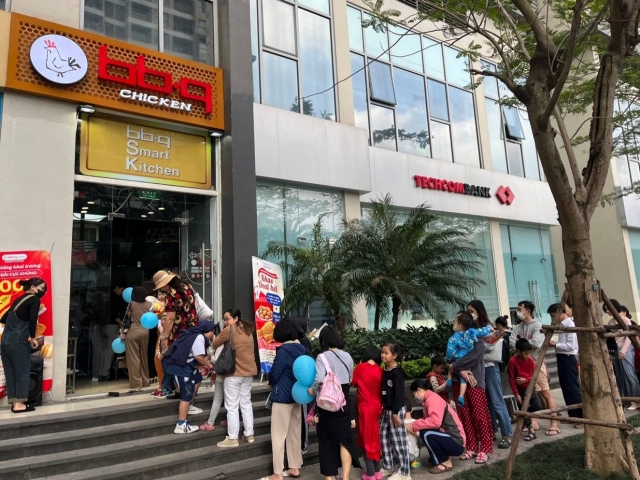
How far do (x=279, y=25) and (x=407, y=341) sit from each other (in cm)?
797

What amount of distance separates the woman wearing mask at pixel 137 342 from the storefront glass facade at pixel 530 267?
1232 cm

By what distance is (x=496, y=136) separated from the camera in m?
16.8

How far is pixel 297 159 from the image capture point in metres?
10.8

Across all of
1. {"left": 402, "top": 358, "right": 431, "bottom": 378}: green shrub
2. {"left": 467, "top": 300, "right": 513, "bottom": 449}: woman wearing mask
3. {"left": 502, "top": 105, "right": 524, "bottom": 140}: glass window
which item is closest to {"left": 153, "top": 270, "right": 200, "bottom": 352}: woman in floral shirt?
{"left": 402, "top": 358, "right": 431, "bottom": 378}: green shrub

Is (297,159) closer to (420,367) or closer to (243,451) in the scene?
(420,367)

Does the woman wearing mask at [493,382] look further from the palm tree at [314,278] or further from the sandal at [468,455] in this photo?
the palm tree at [314,278]

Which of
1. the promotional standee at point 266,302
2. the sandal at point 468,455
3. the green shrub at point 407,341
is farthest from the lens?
the green shrub at point 407,341

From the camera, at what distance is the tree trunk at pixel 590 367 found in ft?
16.0

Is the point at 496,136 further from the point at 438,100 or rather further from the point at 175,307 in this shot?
the point at 175,307

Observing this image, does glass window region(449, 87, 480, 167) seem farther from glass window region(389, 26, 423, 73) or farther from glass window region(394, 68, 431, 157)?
glass window region(389, 26, 423, 73)

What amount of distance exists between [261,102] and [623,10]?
7161mm

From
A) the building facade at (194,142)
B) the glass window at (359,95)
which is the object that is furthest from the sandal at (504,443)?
the glass window at (359,95)

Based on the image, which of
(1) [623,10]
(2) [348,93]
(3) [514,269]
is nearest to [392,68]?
(2) [348,93]

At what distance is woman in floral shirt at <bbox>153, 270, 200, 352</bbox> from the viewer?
6.51 meters
